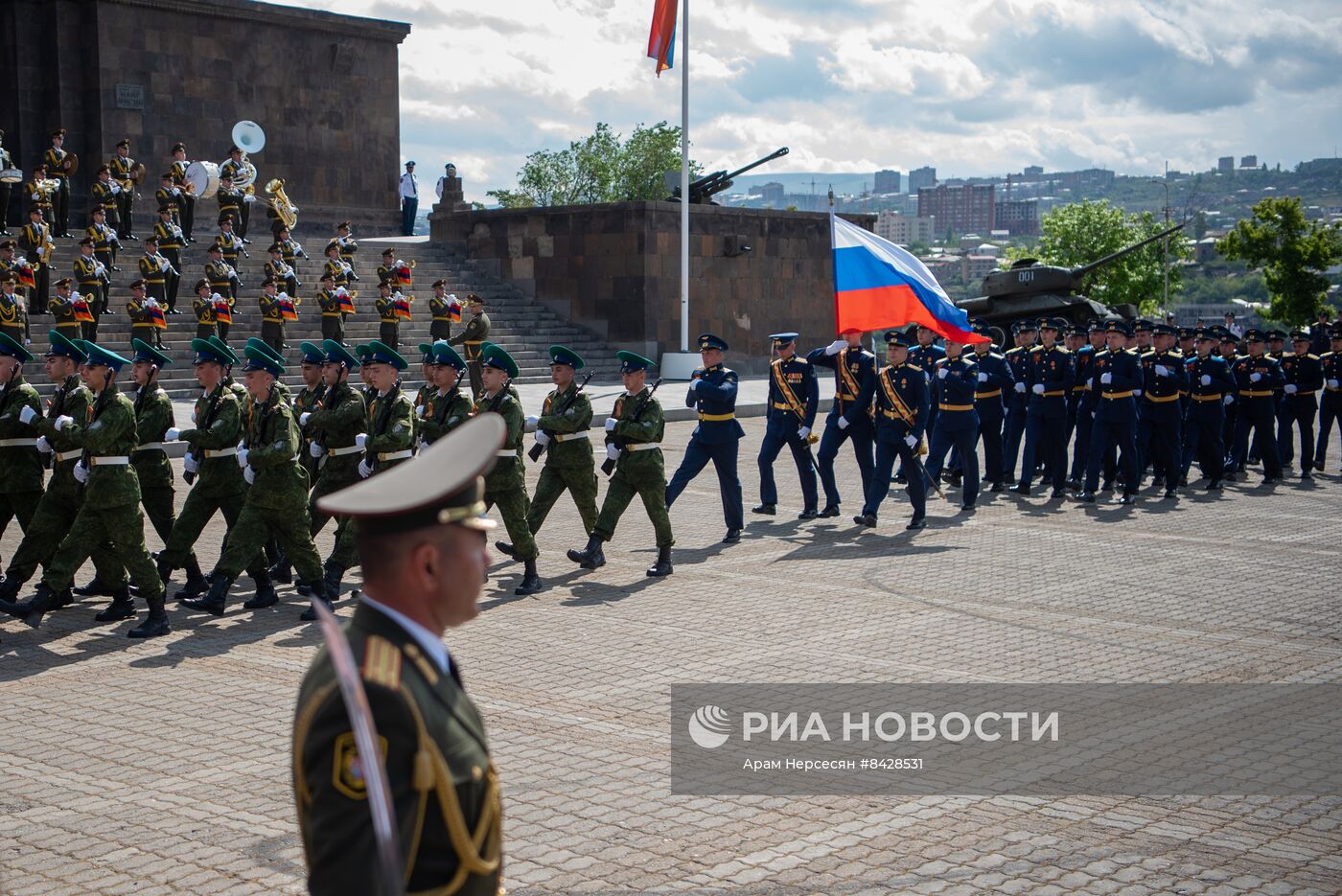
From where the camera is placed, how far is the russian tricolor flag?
15492 mm

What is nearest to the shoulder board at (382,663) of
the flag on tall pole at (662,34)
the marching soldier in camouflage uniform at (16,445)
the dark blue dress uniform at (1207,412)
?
the marching soldier in camouflage uniform at (16,445)

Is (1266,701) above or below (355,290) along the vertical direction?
below

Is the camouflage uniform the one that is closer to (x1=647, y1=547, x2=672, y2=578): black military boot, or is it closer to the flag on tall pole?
(x1=647, y1=547, x2=672, y2=578): black military boot

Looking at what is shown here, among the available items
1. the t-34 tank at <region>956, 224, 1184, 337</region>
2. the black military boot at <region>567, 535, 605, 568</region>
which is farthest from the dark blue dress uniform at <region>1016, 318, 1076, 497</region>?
the t-34 tank at <region>956, 224, 1184, 337</region>

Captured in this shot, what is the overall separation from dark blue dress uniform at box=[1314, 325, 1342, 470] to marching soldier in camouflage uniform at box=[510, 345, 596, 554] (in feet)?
37.6

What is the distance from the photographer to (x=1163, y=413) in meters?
16.7

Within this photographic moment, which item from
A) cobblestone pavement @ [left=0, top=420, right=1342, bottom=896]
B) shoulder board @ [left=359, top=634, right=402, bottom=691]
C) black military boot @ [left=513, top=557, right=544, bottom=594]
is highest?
shoulder board @ [left=359, top=634, right=402, bottom=691]

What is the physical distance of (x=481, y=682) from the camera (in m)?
8.23

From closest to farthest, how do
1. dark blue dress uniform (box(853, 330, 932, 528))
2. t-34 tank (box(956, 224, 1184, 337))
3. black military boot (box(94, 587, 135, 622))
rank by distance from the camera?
black military boot (box(94, 587, 135, 622))
dark blue dress uniform (box(853, 330, 932, 528))
t-34 tank (box(956, 224, 1184, 337))

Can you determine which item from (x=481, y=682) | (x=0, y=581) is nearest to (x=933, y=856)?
(x=481, y=682)

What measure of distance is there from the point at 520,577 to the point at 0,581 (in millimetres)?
3738

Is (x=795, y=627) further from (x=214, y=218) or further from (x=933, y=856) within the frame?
(x=214, y=218)

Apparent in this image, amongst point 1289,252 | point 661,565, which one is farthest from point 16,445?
point 1289,252

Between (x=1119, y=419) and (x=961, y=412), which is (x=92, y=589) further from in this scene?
(x=1119, y=419)
